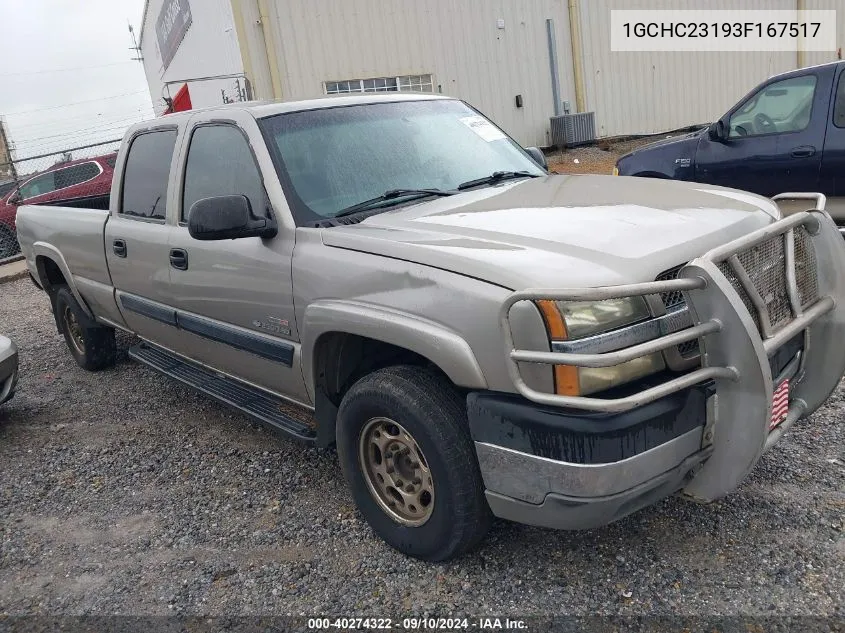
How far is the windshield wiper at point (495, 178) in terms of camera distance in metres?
3.64

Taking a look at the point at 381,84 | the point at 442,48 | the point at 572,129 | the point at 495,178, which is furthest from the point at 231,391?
the point at 572,129

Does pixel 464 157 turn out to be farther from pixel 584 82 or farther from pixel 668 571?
pixel 584 82

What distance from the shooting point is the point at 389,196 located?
11.2 feet

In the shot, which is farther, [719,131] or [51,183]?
[51,183]

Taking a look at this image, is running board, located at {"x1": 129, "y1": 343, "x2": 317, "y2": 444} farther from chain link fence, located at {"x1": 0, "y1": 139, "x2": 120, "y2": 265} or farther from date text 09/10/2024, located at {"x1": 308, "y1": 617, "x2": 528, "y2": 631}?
chain link fence, located at {"x1": 0, "y1": 139, "x2": 120, "y2": 265}

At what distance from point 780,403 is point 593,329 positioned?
0.80 metres

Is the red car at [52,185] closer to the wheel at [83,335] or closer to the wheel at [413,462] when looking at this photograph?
the wheel at [83,335]

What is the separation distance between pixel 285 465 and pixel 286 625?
136cm

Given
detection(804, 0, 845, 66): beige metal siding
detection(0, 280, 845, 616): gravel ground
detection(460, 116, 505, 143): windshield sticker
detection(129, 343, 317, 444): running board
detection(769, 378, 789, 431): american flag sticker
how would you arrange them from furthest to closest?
detection(804, 0, 845, 66): beige metal siding → detection(460, 116, 505, 143): windshield sticker → detection(129, 343, 317, 444): running board → detection(0, 280, 845, 616): gravel ground → detection(769, 378, 789, 431): american flag sticker

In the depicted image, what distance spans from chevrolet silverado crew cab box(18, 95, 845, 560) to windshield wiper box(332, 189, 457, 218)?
17mm

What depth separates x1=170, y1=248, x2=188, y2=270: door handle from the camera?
389cm

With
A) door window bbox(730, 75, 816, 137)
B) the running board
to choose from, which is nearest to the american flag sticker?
the running board

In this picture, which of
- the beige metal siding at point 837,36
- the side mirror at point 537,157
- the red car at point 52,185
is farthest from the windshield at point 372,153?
the beige metal siding at point 837,36

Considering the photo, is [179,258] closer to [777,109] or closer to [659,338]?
[659,338]
